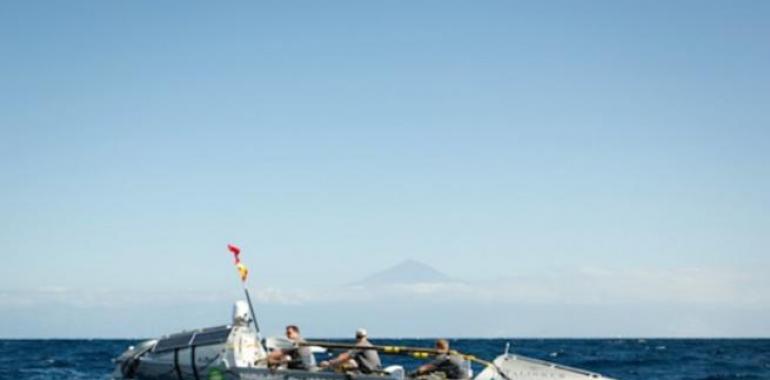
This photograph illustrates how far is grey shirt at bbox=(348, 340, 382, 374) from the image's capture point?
2191 cm

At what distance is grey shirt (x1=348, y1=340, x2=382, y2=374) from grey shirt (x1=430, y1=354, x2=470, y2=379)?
1399mm

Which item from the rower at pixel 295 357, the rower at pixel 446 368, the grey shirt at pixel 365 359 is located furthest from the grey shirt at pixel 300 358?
the rower at pixel 446 368

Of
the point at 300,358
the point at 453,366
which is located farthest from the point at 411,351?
the point at 300,358

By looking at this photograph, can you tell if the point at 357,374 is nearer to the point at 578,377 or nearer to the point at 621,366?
the point at 578,377

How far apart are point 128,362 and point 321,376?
5657 millimetres

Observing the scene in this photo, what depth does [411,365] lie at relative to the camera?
174 ft

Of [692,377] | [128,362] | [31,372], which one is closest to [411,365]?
[692,377]

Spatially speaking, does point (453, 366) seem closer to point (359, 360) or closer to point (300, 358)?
point (359, 360)

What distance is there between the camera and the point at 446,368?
2214 centimetres

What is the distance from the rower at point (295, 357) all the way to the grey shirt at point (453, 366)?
9.46 feet

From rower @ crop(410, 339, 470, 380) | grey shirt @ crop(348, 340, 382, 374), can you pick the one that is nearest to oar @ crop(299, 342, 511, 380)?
rower @ crop(410, 339, 470, 380)

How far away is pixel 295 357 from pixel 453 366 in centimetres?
367

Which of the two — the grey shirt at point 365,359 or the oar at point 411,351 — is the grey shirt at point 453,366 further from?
the grey shirt at point 365,359

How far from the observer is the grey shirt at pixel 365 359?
71.9 feet
